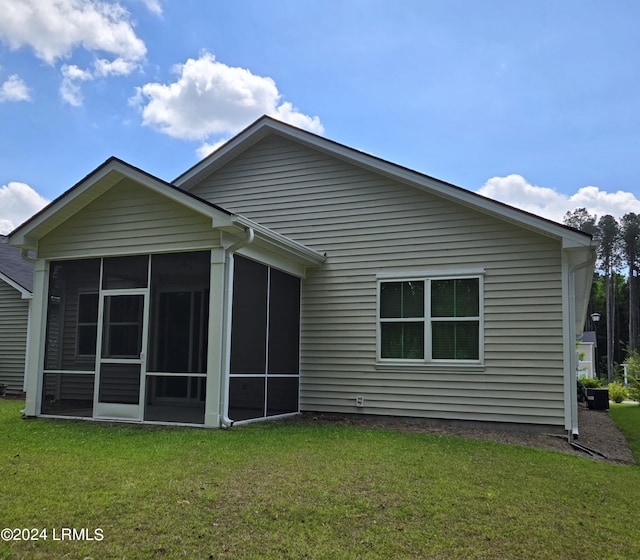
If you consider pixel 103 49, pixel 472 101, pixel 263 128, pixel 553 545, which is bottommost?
pixel 553 545

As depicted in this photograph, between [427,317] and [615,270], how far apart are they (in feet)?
185

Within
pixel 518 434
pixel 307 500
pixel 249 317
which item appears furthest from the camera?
pixel 249 317

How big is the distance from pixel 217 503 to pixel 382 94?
9801 mm

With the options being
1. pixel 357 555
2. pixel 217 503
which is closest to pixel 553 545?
pixel 357 555

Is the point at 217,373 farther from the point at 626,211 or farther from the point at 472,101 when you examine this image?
the point at 626,211

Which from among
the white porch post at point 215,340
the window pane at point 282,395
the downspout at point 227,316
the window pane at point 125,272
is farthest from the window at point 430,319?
the window pane at point 125,272

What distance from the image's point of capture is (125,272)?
8812 millimetres

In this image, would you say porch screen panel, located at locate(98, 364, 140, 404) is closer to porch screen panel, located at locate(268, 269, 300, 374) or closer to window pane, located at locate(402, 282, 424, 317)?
porch screen panel, located at locate(268, 269, 300, 374)

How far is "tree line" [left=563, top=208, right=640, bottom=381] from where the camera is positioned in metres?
54.5

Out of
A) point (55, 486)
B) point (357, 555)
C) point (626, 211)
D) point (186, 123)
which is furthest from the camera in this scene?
point (626, 211)

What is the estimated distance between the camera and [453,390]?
9219mm

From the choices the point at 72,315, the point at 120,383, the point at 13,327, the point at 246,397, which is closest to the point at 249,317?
the point at 246,397

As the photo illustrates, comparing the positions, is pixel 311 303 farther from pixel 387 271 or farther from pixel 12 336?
pixel 12 336

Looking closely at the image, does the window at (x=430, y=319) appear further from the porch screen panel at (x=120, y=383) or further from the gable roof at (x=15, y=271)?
the gable roof at (x=15, y=271)
